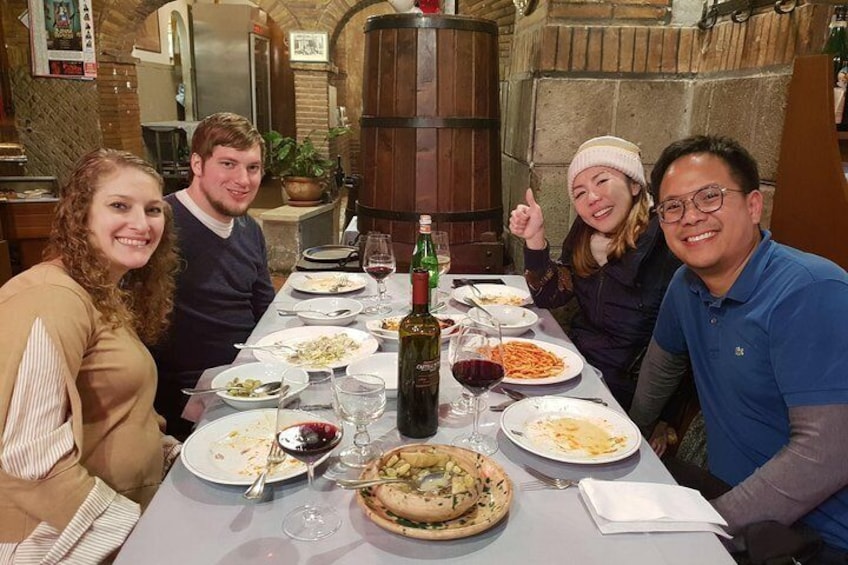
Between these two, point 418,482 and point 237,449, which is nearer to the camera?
point 418,482

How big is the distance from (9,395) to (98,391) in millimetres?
229

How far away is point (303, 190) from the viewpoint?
17.0 ft

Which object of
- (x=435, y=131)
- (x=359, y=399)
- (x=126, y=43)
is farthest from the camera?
(x=126, y=43)

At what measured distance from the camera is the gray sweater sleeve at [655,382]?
180cm

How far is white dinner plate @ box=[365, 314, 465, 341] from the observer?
1748mm

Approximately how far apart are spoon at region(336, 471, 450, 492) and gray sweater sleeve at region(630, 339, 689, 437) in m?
1.06

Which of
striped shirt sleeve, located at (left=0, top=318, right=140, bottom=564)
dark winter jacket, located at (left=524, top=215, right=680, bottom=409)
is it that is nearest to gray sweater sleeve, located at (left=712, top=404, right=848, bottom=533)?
dark winter jacket, located at (left=524, top=215, right=680, bottom=409)

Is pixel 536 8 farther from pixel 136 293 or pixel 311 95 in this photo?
pixel 311 95

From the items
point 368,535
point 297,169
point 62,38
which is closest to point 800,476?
point 368,535

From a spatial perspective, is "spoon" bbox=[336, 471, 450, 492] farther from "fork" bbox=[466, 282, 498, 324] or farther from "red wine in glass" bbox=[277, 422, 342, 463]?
"fork" bbox=[466, 282, 498, 324]

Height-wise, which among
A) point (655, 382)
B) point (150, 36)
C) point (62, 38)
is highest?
point (150, 36)

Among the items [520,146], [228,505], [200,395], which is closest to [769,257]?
[228,505]

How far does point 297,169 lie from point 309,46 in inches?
170

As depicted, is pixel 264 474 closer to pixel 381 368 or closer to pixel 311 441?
pixel 311 441
